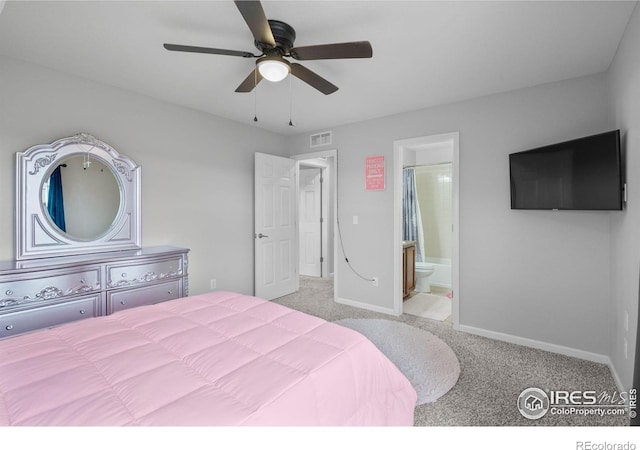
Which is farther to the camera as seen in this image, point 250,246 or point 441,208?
point 441,208

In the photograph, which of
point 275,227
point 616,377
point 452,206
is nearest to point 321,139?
point 275,227

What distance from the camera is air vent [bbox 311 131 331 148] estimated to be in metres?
4.19

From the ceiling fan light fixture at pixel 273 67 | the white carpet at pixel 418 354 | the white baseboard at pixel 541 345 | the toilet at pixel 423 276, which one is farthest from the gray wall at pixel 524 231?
the ceiling fan light fixture at pixel 273 67

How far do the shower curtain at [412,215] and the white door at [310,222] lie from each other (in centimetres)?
164

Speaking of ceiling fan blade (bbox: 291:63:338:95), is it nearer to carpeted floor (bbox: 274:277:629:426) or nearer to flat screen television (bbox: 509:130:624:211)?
flat screen television (bbox: 509:130:624:211)

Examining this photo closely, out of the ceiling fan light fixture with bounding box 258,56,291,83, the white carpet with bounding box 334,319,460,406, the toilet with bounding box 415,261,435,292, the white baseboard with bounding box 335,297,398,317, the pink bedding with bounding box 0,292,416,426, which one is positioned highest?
the ceiling fan light fixture with bounding box 258,56,291,83

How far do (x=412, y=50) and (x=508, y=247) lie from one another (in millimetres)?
2050

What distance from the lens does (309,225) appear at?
236 inches

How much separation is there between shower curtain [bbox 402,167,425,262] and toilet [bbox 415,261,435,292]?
74 centimetres

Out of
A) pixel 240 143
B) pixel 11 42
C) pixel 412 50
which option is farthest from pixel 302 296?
pixel 11 42

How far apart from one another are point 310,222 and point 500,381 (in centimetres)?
Answer: 424

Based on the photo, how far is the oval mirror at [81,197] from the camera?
2498 mm

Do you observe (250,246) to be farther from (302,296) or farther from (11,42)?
(11,42)

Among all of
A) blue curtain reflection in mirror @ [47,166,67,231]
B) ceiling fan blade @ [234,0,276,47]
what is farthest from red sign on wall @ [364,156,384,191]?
blue curtain reflection in mirror @ [47,166,67,231]
